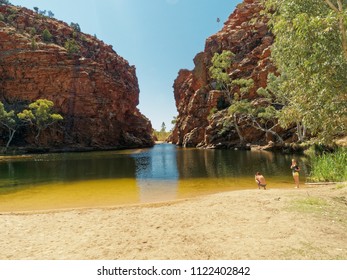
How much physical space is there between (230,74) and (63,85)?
178 ft

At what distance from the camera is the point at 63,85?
8206 cm

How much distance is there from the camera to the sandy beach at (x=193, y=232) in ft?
18.5

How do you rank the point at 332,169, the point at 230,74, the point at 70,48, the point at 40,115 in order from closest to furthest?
the point at 332,169, the point at 40,115, the point at 230,74, the point at 70,48

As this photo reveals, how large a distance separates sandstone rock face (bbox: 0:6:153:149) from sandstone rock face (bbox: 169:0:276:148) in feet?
86.3

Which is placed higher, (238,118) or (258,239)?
(238,118)

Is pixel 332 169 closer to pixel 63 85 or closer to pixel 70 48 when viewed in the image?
pixel 63 85

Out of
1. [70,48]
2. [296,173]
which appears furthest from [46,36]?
[296,173]

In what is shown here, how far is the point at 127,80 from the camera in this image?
4363 inches

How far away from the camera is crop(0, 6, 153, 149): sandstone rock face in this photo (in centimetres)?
7881

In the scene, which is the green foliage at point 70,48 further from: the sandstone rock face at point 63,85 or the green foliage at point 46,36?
the green foliage at point 46,36

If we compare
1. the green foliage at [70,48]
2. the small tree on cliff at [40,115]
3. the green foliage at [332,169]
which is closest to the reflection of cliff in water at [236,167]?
the green foliage at [332,169]

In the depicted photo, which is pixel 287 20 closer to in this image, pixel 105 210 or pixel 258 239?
pixel 258 239
